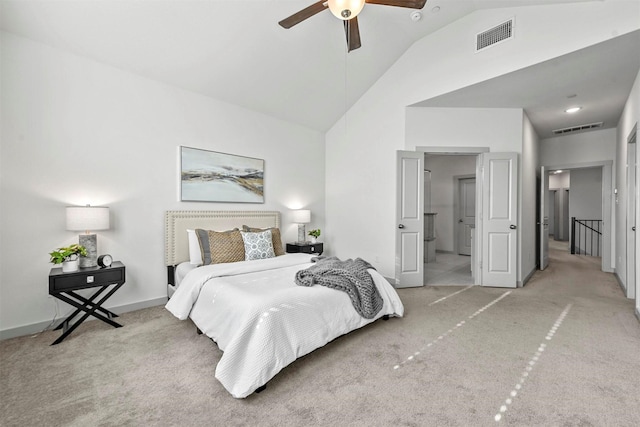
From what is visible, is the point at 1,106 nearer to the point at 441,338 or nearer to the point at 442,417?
the point at 442,417

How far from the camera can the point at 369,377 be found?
6.79 feet

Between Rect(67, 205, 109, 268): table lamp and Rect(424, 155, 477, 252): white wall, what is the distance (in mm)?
7326

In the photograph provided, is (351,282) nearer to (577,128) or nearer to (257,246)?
(257,246)

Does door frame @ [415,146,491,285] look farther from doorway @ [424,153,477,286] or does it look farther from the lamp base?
the lamp base

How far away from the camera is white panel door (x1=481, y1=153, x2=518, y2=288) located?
14.5 ft

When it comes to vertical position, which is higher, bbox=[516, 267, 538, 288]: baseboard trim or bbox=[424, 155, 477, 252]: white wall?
bbox=[424, 155, 477, 252]: white wall

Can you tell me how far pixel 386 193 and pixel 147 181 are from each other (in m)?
3.37

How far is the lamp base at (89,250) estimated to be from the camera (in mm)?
2959

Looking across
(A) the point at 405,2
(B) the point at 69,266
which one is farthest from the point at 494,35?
(B) the point at 69,266

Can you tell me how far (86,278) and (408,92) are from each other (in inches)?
183

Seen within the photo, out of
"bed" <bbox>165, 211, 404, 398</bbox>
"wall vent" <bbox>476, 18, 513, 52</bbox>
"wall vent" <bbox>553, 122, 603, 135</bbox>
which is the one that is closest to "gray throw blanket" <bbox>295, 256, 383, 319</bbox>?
"bed" <bbox>165, 211, 404, 398</bbox>

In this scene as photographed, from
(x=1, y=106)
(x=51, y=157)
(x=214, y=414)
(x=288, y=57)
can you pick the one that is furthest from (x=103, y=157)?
(x=214, y=414)

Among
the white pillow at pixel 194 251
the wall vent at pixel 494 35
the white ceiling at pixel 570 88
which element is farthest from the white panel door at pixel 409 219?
the white pillow at pixel 194 251

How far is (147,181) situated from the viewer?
358cm
